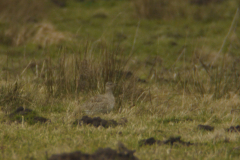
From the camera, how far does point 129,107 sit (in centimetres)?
650

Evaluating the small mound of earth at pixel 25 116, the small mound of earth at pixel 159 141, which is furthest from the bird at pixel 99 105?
the small mound of earth at pixel 159 141

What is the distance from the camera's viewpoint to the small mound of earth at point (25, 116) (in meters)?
5.55

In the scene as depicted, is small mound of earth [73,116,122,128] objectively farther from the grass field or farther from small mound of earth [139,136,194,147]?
small mound of earth [139,136,194,147]

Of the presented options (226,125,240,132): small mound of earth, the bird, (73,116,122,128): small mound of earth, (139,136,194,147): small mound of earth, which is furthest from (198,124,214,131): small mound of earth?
the bird

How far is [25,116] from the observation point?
5684 mm

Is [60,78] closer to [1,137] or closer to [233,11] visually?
[1,137]

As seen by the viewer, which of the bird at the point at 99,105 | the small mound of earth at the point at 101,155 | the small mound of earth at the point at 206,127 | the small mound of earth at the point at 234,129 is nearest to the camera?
the small mound of earth at the point at 101,155

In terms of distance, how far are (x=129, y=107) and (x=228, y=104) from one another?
2.09m

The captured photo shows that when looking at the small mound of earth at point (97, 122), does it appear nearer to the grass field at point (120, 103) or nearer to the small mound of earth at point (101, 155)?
the grass field at point (120, 103)

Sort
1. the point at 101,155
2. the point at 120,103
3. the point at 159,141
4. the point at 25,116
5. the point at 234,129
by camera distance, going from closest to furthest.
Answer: the point at 101,155, the point at 159,141, the point at 234,129, the point at 25,116, the point at 120,103

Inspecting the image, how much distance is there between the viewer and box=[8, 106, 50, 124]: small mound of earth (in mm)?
5547

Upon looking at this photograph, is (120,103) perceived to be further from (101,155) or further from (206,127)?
(101,155)

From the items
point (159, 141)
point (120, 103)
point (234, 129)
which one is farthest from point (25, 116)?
point (234, 129)

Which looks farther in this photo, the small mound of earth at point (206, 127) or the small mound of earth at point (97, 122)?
the small mound of earth at point (206, 127)
